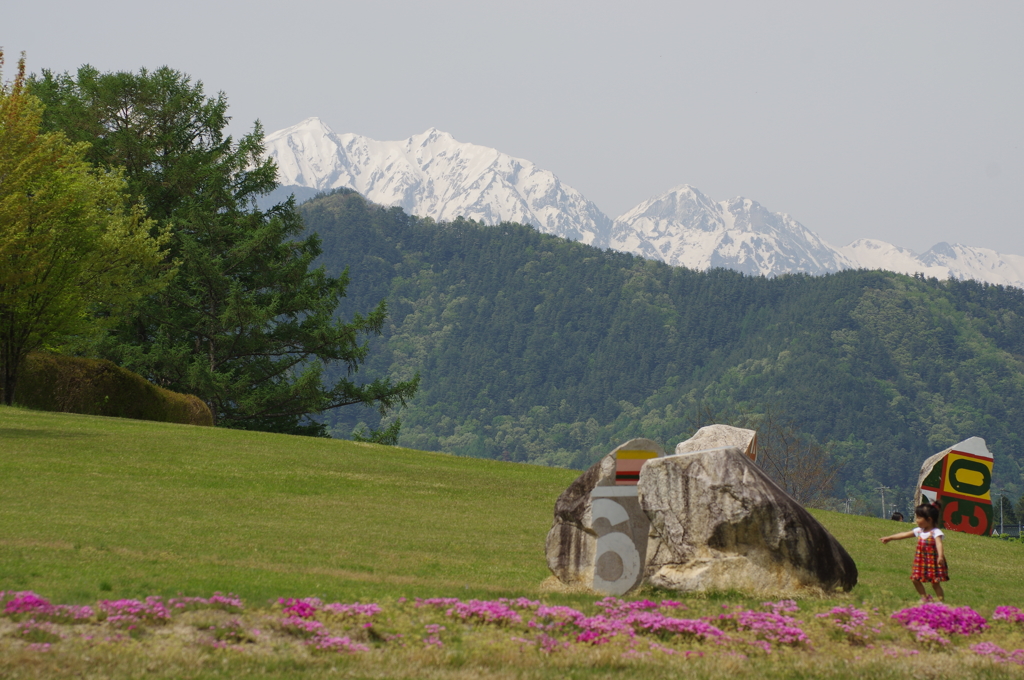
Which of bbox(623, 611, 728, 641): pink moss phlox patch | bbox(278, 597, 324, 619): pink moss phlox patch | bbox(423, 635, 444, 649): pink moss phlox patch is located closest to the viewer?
bbox(423, 635, 444, 649): pink moss phlox patch

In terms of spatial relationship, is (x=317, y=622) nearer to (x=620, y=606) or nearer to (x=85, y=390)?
(x=620, y=606)

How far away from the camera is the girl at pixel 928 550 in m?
14.0

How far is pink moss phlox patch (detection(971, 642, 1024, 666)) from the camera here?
10.6 m

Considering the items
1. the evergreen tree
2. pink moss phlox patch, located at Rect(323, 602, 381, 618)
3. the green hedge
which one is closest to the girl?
pink moss phlox patch, located at Rect(323, 602, 381, 618)

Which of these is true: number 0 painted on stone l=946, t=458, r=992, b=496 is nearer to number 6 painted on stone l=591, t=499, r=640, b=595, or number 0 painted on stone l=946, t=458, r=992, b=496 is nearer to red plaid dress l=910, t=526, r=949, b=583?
red plaid dress l=910, t=526, r=949, b=583

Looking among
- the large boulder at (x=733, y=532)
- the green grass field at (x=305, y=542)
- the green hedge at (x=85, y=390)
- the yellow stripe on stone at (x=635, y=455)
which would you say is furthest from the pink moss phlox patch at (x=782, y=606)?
the green hedge at (x=85, y=390)

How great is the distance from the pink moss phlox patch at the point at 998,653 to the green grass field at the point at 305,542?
0.80 feet

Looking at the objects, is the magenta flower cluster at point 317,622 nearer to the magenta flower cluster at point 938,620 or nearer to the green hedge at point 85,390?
the magenta flower cluster at point 938,620

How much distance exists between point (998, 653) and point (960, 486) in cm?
2351

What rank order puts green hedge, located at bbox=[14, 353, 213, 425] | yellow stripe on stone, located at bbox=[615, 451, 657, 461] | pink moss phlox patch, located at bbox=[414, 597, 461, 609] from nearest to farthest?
pink moss phlox patch, located at bbox=[414, 597, 461, 609], yellow stripe on stone, located at bbox=[615, 451, 657, 461], green hedge, located at bbox=[14, 353, 213, 425]

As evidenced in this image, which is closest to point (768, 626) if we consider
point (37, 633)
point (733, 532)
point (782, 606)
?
point (782, 606)

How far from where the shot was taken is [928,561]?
46.7ft

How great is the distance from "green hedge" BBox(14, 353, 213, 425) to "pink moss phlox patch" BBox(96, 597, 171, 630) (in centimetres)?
2725

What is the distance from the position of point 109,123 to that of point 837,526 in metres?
50.1
